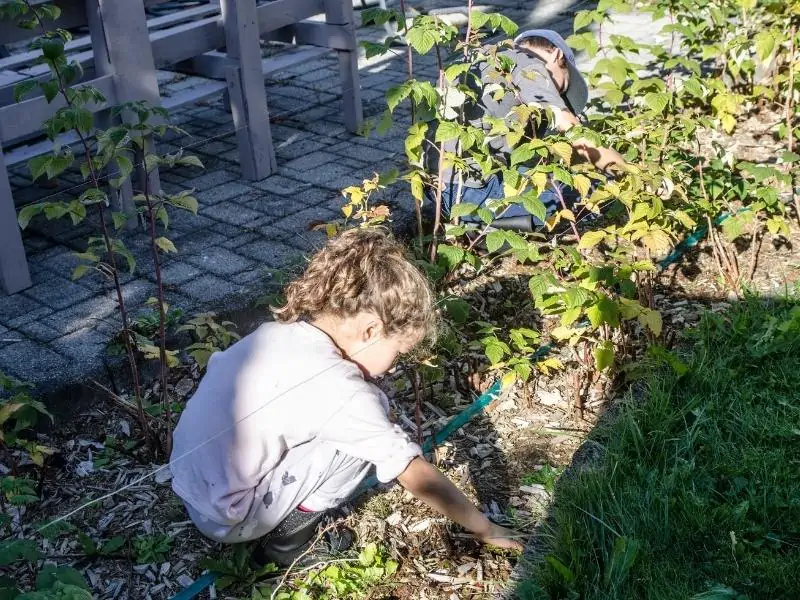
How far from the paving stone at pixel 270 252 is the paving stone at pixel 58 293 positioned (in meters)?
0.75

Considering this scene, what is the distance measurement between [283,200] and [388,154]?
837 mm

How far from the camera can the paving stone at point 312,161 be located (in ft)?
19.4

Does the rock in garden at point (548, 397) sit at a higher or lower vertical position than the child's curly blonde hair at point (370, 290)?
lower

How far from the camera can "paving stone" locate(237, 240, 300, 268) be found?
473cm

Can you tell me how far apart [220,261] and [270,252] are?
24 centimetres

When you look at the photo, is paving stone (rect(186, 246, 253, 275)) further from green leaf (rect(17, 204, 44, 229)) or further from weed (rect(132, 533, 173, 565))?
weed (rect(132, 533, 173, 565))

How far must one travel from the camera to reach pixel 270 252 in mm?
4848

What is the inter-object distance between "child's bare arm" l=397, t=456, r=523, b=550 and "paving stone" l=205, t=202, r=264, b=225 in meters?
2.71

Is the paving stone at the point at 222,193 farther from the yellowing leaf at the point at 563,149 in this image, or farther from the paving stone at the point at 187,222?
the yellowing leaf at the point at 563,149

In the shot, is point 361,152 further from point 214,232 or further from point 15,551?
point 15,551

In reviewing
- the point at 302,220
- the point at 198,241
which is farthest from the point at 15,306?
the point at 302,220

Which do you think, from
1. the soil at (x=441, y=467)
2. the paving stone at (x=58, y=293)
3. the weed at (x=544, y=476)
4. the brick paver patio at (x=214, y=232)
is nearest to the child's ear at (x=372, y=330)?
the soil at (x=441, y=467)

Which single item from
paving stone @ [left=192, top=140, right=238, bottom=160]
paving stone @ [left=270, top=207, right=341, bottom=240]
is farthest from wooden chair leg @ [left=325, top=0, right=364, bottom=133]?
paving stone @ [left=270, top=207, right=341, bottom=240]

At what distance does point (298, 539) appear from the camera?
303cm
